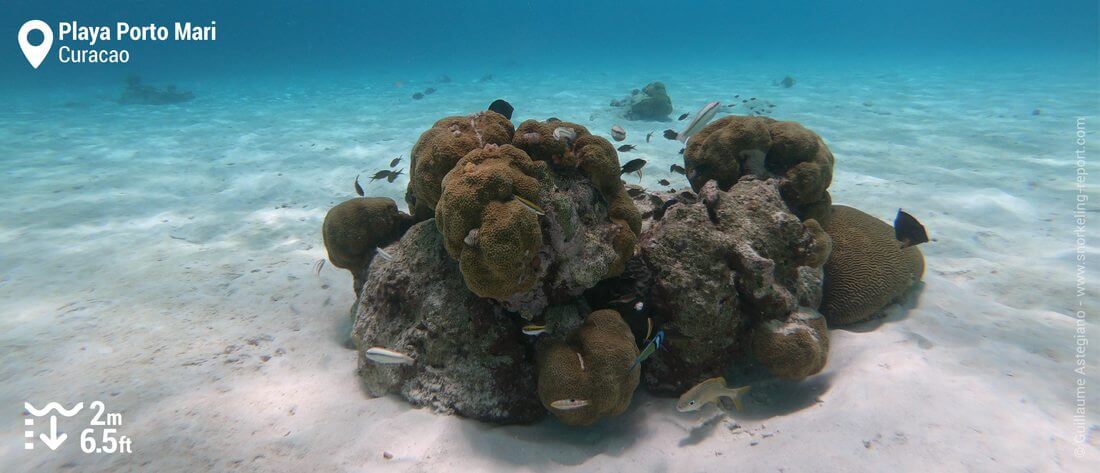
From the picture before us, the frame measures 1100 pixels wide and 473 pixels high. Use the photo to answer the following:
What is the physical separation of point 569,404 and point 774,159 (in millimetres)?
3708

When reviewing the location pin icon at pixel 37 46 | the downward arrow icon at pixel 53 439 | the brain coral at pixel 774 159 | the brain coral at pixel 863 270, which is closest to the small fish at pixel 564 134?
the brain coral at pixel 774 159

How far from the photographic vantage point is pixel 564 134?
3957mm

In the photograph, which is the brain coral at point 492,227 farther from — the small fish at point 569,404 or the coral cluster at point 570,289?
the small fish at point 569,404

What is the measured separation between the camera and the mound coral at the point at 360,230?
5098 millimetres

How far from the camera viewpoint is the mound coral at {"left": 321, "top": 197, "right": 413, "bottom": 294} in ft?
16.7

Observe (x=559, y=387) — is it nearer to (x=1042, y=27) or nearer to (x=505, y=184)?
(x=505, y=184)

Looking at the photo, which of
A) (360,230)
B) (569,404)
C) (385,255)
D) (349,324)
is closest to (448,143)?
(385,255)

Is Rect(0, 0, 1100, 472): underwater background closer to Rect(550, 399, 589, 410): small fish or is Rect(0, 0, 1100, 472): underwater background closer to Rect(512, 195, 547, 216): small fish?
Rect(550, 399, 589, 410): small fish

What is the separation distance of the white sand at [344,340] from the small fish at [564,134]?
8.36 ft

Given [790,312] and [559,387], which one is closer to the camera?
[559,387]

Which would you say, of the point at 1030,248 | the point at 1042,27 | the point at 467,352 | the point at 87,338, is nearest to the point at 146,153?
the point at 87,338

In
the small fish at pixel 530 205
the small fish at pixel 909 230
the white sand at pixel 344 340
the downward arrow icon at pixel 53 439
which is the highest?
the small fish at pixel 530 205

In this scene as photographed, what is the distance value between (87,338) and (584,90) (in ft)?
87.4

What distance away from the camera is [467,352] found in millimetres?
3918
